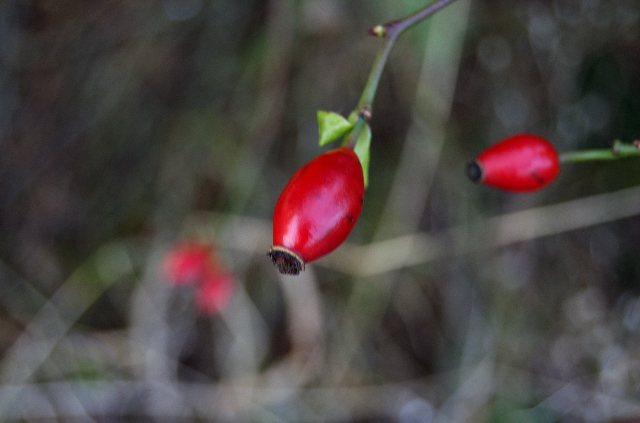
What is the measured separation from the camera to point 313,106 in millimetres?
2711

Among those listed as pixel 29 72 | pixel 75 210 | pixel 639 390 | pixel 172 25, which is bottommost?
pixel 639 390

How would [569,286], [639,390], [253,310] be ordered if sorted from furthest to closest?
[253,310]
[569,286]
[639,390]

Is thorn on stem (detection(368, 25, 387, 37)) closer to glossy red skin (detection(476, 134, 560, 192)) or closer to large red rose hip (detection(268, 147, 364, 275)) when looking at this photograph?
large red rose hip (detection(268, 147, 364, 275))

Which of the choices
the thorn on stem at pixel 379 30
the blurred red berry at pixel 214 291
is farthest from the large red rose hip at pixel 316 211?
the blurred red berry at pixel 214 291

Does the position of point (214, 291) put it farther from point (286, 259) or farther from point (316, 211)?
point (316, 211)

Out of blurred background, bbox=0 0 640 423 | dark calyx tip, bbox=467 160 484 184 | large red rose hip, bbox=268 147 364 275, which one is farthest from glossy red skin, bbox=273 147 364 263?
blurred background, bbox=0 0 640 423

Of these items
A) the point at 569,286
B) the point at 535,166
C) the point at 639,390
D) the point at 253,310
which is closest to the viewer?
the point at 535,166

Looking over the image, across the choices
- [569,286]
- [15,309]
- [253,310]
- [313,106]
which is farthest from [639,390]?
[15,309]

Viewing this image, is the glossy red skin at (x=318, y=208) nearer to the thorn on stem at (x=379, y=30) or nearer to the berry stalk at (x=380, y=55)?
the berry stalk at (x=380, y=55)

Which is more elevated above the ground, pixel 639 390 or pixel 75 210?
pixel 75 210

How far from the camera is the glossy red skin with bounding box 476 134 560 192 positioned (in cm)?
142

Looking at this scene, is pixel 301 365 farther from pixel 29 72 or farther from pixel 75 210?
pixel 29 72

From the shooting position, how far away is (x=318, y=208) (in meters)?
1.06

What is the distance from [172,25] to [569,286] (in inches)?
122
